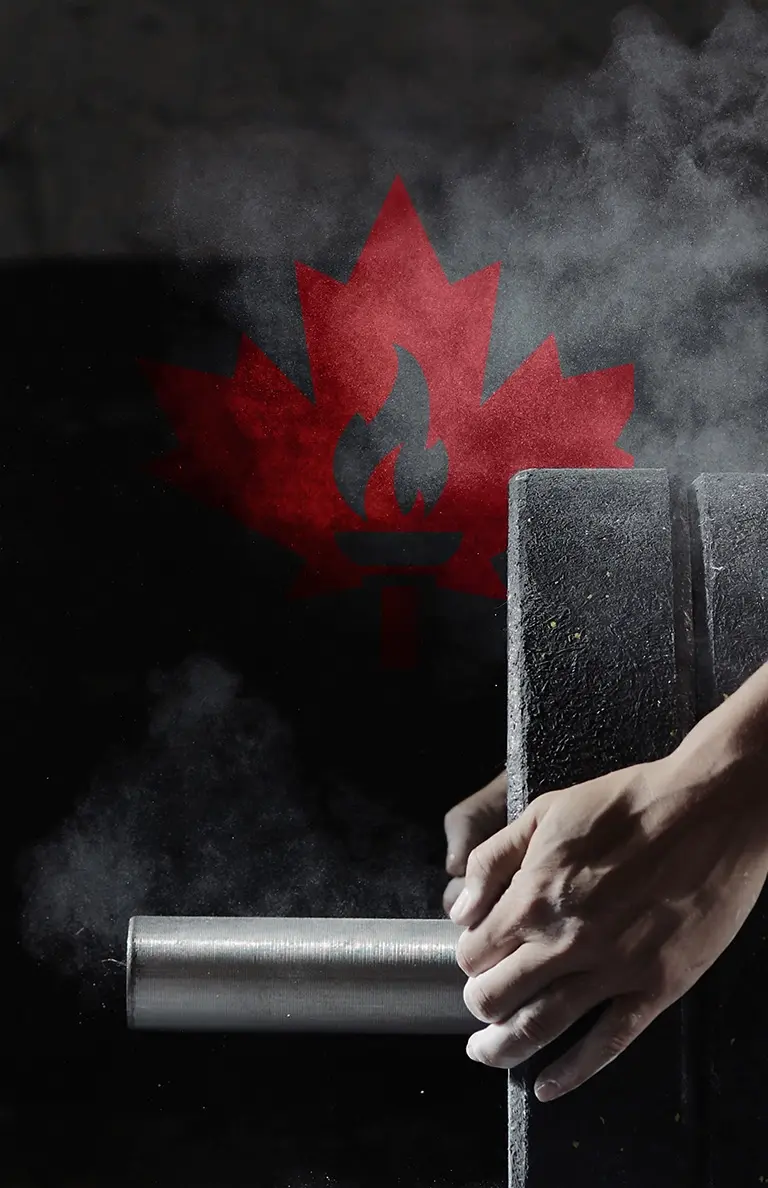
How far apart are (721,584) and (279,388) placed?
4.63 feet

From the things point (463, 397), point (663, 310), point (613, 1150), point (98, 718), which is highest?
point (663, 310)

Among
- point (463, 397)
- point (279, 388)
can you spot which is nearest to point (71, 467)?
point (279, 388)

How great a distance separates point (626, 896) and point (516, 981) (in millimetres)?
100

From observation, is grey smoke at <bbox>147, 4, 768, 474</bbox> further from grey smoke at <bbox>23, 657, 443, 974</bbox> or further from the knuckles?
the knuckles

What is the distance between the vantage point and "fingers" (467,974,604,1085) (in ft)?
2.34

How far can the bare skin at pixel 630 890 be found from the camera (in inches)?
27.4

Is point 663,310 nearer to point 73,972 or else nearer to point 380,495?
point 380,495

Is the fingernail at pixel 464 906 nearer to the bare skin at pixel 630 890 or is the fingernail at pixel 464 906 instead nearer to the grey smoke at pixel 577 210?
the bare skin at pixel 630 890

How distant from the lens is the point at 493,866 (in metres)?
0.75

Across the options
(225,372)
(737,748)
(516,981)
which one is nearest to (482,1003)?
(516,981)

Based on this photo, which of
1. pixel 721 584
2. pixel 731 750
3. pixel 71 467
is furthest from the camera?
pixel 71 467

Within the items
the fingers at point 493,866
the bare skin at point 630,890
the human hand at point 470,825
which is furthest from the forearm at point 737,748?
the human hand at point 470,825

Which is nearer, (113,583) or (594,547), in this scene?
(594,547)

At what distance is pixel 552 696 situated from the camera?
30.7 inches
